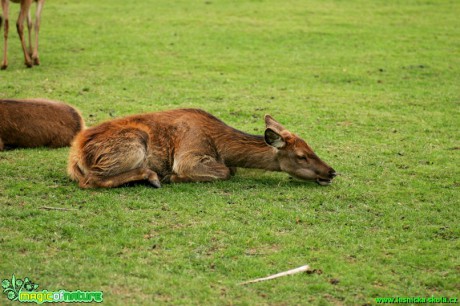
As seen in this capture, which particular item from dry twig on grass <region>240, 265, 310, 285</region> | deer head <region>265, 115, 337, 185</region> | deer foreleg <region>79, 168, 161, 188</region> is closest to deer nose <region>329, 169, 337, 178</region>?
deer head <region>265, 115, 337, 185</region>

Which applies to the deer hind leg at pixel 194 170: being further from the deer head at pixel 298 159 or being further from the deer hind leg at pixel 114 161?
the deer head at pixel 298 159

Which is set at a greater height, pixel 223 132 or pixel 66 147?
pixel 223 132

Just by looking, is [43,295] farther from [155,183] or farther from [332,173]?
[332,173]

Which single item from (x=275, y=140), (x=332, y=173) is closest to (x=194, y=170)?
(x=275, y=140)

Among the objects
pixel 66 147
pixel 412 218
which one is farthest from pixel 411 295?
pixel 66 147

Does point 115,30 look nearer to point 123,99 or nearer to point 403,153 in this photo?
point 123,99

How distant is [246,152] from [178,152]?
30.3 inches

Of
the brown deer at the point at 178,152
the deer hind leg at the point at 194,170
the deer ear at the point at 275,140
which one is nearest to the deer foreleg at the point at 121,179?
the brown deer at the point at 178,152

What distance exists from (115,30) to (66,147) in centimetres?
904

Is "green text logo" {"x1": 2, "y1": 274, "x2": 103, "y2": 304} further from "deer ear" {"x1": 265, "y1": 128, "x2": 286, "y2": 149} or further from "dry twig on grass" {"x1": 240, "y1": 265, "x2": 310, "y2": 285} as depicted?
"deer ear" {"x1": 265, "y1": 128, "x2": 286, "y2": 149}

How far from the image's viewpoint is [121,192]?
25.8 ft

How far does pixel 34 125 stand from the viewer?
9641mm

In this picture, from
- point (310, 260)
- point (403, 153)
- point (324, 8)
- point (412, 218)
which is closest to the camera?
point (310, 260)

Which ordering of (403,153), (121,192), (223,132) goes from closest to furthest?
(121,192) < (223,132) < (403,153)
